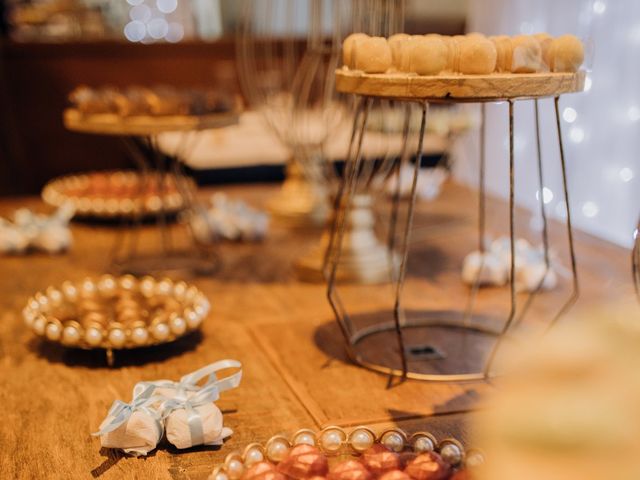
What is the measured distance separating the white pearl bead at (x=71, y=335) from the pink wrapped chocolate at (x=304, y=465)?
52 centimetres

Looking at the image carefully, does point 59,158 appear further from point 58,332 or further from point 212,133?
point 58,332

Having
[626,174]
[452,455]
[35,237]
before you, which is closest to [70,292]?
[35,237]

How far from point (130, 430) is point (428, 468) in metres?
0.37

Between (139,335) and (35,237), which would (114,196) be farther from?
(139,335)

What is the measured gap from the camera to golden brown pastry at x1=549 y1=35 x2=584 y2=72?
1037 millimetres

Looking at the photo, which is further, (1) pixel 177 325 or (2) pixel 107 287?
(2) pixel 107 287

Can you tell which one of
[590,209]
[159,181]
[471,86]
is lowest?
[590,209]

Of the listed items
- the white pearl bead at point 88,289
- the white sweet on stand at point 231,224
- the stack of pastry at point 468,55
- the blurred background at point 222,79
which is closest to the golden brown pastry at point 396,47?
the stack of pastry at point 468,55

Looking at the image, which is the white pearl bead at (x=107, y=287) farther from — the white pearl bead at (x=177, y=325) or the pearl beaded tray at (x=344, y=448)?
the pearl beaded tray at (x=344, y=448)

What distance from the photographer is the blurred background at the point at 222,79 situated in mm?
2238

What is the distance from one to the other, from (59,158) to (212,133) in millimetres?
747

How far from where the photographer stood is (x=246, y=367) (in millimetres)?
1229

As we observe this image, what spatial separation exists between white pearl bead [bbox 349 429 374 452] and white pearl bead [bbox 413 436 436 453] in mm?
47

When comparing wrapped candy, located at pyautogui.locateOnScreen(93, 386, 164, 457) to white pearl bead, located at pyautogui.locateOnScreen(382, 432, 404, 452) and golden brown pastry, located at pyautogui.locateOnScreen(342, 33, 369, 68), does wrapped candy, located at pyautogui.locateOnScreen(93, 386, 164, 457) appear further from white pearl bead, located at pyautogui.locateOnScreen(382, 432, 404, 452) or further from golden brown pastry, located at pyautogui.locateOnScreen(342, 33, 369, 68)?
golden brown pastry, located at pyautogui.locateOnScreen(342, 33, 369, 68)
